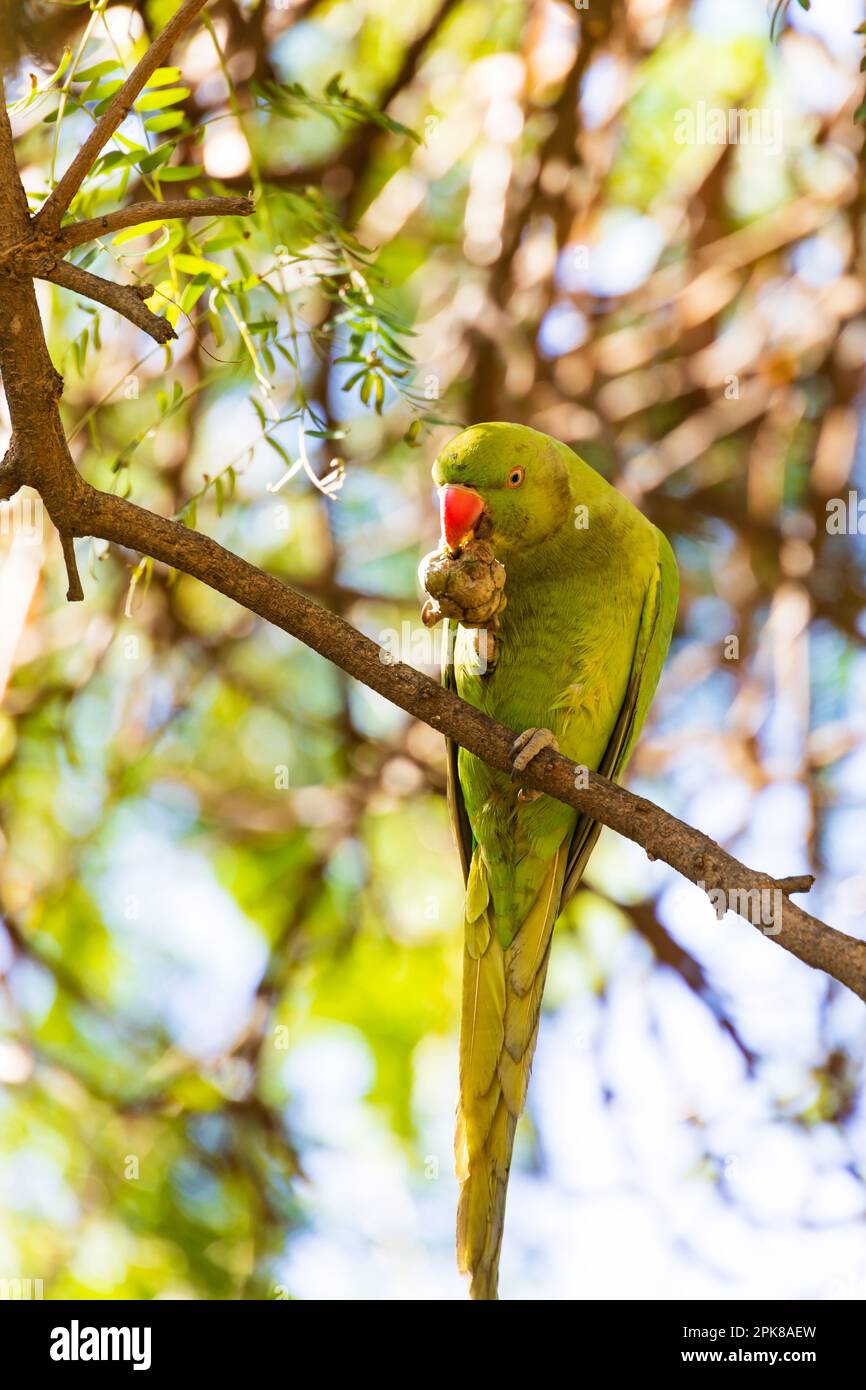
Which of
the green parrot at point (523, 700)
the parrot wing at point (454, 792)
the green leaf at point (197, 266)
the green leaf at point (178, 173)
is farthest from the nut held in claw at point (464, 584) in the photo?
the green leaf at point (178, 173)

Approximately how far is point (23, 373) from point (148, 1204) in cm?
355

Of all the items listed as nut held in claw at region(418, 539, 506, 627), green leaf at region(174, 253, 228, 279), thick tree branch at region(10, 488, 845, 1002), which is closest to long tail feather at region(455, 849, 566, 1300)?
nut held in claw at region(418, 539, 506, 627)

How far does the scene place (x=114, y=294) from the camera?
64.7 inches

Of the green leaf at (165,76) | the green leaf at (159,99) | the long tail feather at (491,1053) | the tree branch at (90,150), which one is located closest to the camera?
the tree branch at (90,150)

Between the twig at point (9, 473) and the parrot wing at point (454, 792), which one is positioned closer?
the twig at point (9, 473)

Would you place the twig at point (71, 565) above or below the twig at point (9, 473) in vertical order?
below

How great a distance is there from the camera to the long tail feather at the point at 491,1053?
2.67 metres

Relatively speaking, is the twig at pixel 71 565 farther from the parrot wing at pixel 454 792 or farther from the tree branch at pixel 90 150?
the parrot wing at pixel 454 792

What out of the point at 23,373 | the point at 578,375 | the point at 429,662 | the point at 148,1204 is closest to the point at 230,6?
the point at 578,375

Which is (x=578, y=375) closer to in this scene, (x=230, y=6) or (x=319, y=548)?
(x=319, y=548)

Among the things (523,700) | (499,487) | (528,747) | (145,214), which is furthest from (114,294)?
(523,700)

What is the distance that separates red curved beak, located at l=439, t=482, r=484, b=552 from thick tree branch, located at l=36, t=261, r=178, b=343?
109cm

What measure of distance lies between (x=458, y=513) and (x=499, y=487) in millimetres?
123

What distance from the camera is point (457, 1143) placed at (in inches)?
110
